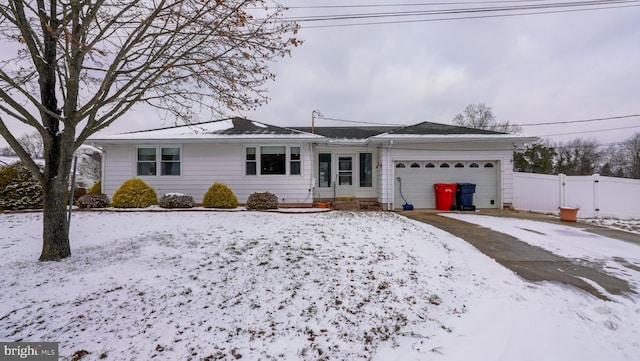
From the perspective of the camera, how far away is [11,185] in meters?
→ 9.54

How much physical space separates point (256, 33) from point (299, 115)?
1816 centimetres

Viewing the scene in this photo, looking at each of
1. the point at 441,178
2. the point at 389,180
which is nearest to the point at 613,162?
the point at 441,178

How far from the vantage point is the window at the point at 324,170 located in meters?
12.6

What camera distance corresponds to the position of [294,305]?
3.27 metres

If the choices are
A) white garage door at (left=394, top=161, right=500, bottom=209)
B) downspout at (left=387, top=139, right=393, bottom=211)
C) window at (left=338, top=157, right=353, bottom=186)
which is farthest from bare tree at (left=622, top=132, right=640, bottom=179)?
window at (left=338, top=157, right=353, bottom=186)

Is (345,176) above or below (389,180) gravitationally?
above

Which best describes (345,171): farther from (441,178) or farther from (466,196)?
(466,196)

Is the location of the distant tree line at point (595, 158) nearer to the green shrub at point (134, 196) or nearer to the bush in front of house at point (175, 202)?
the bush in front of house at point (175, 202)

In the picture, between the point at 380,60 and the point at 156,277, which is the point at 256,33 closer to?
the point at 156,277

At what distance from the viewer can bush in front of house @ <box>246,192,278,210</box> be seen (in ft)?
32.4

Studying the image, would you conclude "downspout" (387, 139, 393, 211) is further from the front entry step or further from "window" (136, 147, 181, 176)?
"window" (136, 147, 181, 176)

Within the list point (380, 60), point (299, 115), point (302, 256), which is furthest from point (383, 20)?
point (299, 115)

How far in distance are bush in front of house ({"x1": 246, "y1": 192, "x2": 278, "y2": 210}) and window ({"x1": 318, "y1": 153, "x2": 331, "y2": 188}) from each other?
10.0ft
